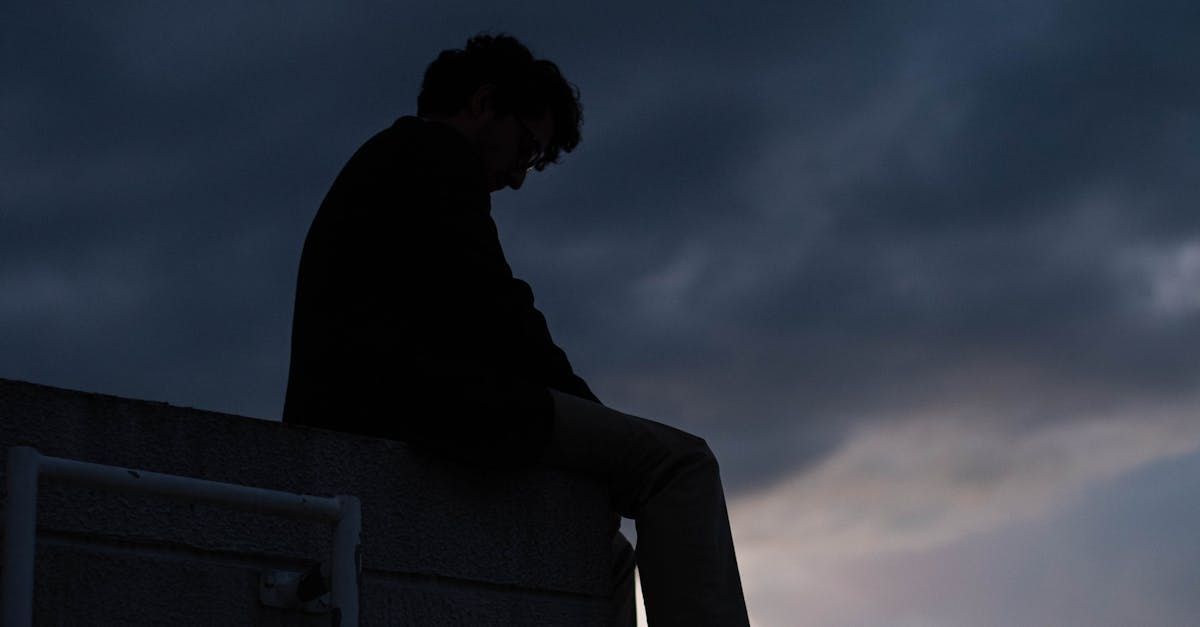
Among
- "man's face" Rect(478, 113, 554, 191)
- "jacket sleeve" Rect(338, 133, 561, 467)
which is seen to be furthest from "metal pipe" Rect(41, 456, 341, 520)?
"man's face" Rect(478, 113, 554, 191)

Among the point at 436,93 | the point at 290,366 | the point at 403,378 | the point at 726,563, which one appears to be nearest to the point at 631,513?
the point at 726,563

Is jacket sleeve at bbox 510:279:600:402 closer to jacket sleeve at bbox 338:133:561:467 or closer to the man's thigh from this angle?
jacket sleeve at bbox 338:133:561:467

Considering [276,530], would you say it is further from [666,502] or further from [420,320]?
[666,502]

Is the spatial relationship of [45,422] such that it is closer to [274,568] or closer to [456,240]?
[274,568]

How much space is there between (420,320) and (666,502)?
77cm

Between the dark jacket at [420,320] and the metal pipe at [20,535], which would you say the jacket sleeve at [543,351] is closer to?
the dark jacket at [420,320]

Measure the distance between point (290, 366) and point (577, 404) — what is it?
0.77 meters

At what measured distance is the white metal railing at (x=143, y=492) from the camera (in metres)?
2.75

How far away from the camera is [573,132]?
463cm

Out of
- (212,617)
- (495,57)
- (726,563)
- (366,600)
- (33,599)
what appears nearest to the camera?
(33,599)

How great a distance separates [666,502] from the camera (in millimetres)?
3861

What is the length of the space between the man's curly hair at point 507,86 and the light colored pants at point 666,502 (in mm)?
1038

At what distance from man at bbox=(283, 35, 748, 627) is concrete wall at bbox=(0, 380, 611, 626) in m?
0.11

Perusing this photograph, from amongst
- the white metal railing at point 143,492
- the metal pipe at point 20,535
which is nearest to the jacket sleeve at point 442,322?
the white metal railing at point 143,492
